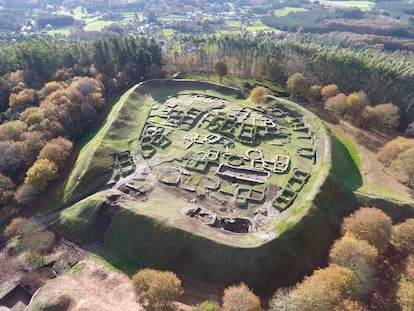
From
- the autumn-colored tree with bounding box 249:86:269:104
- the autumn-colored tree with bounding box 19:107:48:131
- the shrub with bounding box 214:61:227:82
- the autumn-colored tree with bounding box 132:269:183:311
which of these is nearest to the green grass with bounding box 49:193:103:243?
the autumn-colored tree with bounding box 132:269:183:311

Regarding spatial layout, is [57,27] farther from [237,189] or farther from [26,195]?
[237,189]

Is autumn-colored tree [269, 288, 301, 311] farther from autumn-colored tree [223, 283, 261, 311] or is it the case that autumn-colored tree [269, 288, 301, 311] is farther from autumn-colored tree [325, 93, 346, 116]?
autumn-colored tree [325, 93, 346, 116]

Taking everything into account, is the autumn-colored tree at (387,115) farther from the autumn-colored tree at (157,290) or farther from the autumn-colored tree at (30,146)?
the autumn-colored tree at (30,146)

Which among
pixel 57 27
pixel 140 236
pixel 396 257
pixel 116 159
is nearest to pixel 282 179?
pixel 396 257

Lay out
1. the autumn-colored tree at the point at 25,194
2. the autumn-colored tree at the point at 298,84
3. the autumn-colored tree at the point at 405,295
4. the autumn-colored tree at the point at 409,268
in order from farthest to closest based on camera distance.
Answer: the autumn-colored tree at the point at 298,84, the autumn-colored tree at the point at 25,194, the autumn-colored tree at the point at 409,268, the autumn-colored tree at the point at 405,295

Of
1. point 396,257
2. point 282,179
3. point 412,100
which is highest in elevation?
point 412,100

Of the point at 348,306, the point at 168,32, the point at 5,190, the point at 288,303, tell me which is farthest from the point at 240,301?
the point at 168,32

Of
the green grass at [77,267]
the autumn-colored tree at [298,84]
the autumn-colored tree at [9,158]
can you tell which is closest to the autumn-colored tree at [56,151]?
the autumn-colored tree at [9,158]
